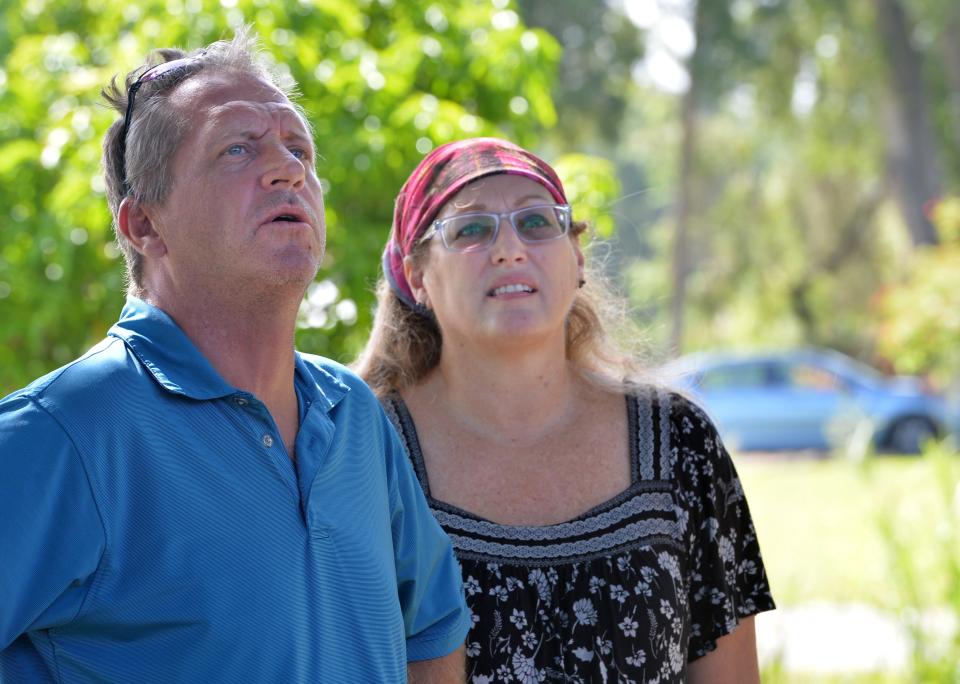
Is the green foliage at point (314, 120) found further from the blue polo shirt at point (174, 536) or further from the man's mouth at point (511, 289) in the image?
the blue polo shirt at point (174, 536)

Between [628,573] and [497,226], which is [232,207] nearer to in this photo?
[497,226]

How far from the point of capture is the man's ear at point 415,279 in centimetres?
278

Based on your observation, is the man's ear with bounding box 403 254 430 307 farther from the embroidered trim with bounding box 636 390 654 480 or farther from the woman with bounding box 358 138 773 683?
the embroidered trim with bounding box 636 390 654 480

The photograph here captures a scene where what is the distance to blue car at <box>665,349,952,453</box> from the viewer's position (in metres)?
16.6

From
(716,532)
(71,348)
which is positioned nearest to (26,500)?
(716,532)

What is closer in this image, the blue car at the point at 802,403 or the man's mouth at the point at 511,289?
the man's mouth at the point at 511,289

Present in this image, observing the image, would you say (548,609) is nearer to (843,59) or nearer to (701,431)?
(701,431)

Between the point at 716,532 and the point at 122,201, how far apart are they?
1405 millimetres

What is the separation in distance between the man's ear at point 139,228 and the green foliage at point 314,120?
1.84 metres

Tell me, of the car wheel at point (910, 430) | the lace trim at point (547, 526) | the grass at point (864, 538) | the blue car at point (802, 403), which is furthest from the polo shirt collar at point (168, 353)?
the car wheel at point (910, 430)

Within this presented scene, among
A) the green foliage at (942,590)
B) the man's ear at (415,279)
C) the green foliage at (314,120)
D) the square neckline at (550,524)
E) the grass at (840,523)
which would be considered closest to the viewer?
the square neckline at (550,524)

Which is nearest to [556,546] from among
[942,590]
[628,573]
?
[628,573]

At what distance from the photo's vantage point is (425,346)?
2.85 metres

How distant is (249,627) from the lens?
1.65 meters
